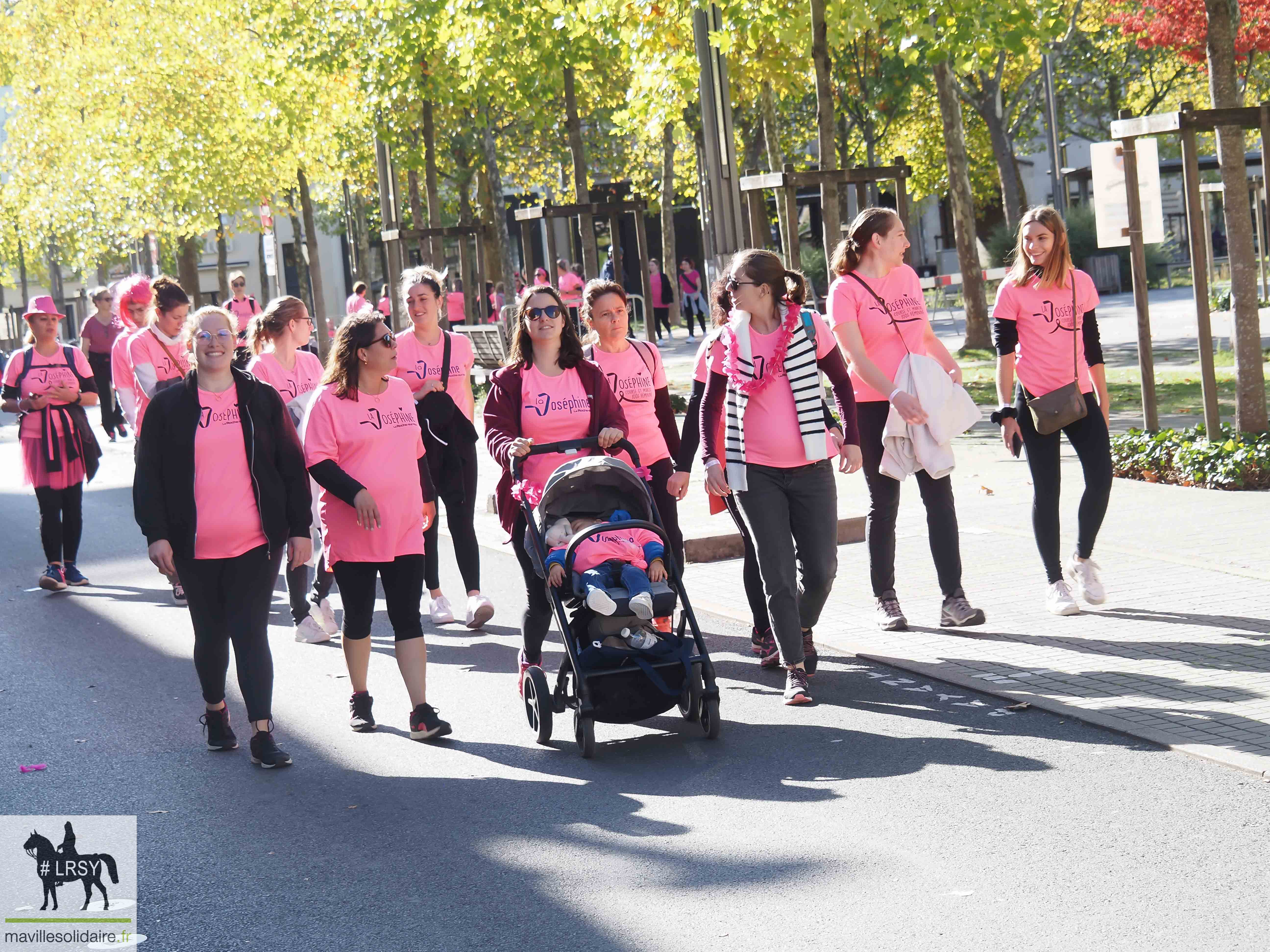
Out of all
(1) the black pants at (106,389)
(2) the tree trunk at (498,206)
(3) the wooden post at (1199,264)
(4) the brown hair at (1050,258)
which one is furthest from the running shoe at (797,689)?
(2) the tree trunk at (498,206)

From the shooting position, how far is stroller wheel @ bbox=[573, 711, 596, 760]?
6.17 meters

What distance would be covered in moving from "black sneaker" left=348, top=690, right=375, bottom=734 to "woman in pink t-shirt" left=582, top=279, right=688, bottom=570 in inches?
61.6

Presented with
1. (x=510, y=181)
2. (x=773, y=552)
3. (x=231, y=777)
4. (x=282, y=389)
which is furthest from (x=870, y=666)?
(x=510, y=181)

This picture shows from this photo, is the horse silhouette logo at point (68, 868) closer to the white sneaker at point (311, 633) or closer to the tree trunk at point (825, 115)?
the white sneaker at point (311, 633)

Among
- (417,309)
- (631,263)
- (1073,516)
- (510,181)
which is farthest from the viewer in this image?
(631,263)

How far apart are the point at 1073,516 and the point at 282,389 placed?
16.3ft

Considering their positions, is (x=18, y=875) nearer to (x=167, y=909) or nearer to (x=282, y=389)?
(x=167, y=909)

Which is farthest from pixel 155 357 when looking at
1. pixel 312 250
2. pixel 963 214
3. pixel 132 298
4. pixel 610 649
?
pixel 312 250

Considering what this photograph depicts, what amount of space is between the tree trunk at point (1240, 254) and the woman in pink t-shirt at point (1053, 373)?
3.95 metres

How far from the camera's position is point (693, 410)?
7309mm

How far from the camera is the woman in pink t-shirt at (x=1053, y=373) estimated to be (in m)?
7.87

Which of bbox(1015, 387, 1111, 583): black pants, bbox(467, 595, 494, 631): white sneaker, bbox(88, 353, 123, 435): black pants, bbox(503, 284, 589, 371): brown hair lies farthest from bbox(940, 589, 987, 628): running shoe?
bbox(88, 353, 123, 435): black pants

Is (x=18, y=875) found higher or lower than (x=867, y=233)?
lower

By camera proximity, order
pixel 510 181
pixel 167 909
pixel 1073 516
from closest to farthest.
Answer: pixel 167 909 < pixel 1073 516 < pixel 510 181
